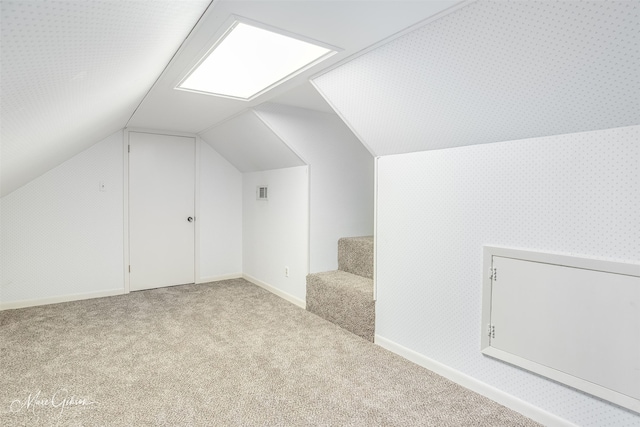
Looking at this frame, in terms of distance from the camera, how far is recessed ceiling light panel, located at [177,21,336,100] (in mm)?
1911

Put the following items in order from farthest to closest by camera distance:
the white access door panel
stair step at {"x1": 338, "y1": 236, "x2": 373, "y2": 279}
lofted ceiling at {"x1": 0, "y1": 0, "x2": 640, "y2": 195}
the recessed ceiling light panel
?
stair step at {"x1": 338, "y1": 236, "x2": 373, "y2": 279} < the recessed ceiling light panel < the white access door panel < lofted ceiling at {"x1": 0, "y1": 0, "x2": 640, "y2": 195}

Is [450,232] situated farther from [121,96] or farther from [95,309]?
[95,309]

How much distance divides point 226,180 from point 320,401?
131 inches

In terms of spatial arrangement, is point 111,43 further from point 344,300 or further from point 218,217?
point 218,217

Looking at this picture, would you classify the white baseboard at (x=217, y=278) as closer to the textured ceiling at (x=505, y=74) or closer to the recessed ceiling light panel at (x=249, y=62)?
the recessed ceiling light panel at (x=249, y=62)

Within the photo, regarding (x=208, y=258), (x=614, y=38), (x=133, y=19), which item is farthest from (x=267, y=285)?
(x=614, y=38)

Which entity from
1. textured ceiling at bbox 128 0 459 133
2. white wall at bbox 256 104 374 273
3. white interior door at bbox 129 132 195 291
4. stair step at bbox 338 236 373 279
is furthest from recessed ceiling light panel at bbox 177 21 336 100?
white interior door at bbox 129 132 195 291

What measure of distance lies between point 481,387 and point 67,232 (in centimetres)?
395

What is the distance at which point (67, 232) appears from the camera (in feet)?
12.1

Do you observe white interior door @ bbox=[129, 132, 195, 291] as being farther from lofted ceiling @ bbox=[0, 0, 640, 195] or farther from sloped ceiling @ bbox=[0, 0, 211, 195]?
sloped ceiling @ bbox=[0, 0, 211, 195]

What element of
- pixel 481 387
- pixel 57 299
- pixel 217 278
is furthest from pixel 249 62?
pixel 57 299

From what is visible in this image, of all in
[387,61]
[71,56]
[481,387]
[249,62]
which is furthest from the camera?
[249,62]

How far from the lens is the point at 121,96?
2.29m

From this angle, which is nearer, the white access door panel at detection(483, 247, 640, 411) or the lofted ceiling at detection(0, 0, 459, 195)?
the lofted ceiling at detection(0, 0, 459, 195)
